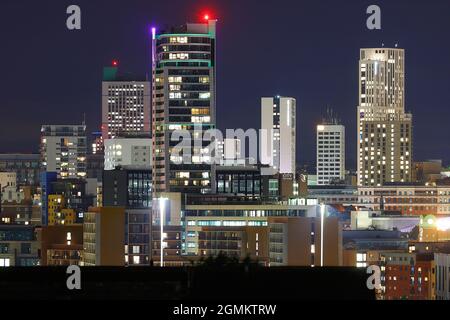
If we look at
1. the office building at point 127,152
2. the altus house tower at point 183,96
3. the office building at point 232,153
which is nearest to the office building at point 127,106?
the office building at point 127,152

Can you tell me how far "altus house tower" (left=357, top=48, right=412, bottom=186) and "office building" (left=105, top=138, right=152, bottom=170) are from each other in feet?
104

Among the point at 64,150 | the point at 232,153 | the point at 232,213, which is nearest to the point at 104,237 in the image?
the point at 232,213

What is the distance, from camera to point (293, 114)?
589 ft

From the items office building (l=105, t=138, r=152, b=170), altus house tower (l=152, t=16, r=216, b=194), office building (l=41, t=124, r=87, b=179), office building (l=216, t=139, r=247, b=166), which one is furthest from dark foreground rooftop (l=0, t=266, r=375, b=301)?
office building (l=41, t=124, r=87, b=179)

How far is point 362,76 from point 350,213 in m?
58.6

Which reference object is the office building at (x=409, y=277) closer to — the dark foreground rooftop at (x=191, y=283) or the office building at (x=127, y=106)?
the dark foreground rooftop at (x=191, y=283)

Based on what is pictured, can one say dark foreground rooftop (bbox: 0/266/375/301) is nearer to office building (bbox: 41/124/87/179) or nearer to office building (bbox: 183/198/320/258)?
office building (bbox: 183/198/320/258)

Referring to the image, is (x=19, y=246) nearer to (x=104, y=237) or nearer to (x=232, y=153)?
(x=104, y=237)

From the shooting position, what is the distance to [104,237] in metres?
80.6

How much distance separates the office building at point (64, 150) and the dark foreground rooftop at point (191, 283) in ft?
462

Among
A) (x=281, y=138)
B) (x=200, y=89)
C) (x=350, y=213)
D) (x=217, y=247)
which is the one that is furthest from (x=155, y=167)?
(x=281, y=138)

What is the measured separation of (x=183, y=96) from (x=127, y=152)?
160 feet
